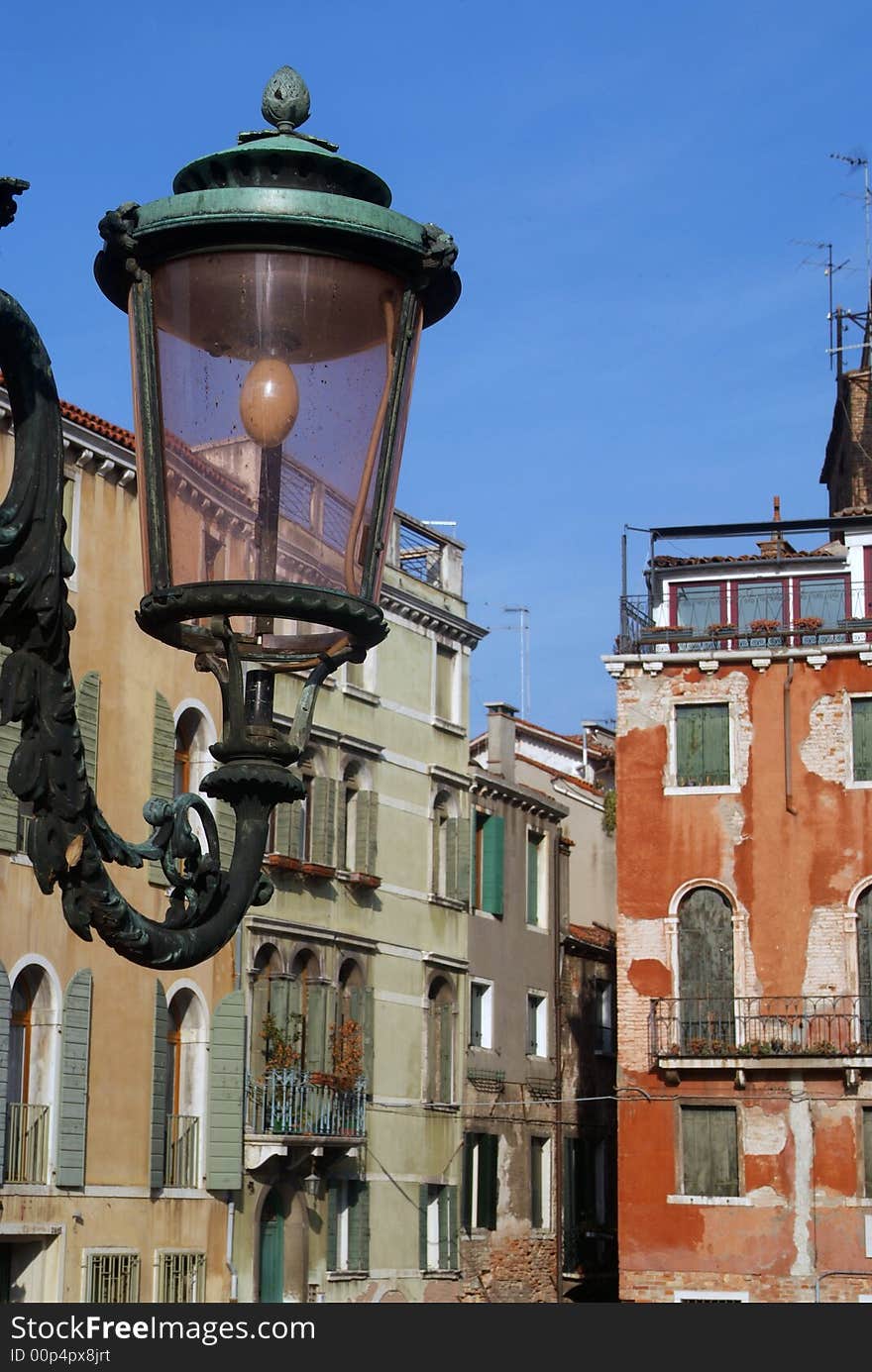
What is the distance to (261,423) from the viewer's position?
14.4ft

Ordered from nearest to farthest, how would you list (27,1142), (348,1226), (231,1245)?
(27,1142)
(231,1245)
(348,1226)

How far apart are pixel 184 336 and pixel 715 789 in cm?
3050

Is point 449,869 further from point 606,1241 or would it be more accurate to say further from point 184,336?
point 184,336

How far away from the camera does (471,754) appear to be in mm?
43625

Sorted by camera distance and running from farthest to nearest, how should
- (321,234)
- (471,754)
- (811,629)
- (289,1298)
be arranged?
(471,754) < (811,629) < (289,1298) < (321,234)

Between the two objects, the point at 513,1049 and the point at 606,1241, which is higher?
the point at 513,1049

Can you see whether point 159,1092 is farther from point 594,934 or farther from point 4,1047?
point 594,934

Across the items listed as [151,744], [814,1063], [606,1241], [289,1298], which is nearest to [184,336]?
[151,744]

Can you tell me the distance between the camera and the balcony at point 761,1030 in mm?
32781

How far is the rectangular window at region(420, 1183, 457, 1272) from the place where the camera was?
3462 centimetres

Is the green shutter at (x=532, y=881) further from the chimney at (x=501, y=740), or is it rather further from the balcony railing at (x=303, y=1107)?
the balcony railing at (x=303, y=1107)

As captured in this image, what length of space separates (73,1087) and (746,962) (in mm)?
12224

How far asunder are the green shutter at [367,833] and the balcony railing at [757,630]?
5.26 meters

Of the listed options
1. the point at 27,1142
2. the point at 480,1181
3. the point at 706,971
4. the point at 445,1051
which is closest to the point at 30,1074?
the point at 27,1142
